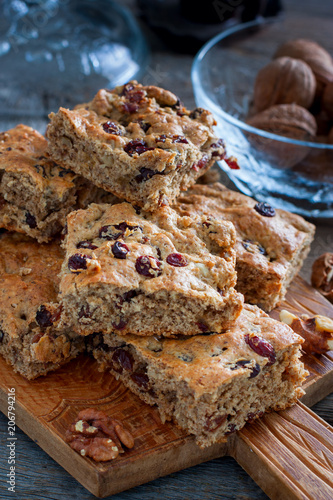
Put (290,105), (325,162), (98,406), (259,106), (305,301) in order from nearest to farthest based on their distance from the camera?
1. (98,406)
2. (305,301)
3. (325,162)
4. (290,105)
5. (259,106)

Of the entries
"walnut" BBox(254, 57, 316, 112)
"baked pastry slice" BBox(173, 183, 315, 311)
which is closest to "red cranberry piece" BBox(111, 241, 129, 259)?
"baked pastry slice" BBox(173, 183, 315, 311)

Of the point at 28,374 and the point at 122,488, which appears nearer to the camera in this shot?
the point at 122,488

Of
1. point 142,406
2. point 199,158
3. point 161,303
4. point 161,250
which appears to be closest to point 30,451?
point 142,406

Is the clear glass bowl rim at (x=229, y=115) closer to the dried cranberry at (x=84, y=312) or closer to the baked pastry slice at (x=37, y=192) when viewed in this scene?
the baked pastry slice at (x=37, y=192)

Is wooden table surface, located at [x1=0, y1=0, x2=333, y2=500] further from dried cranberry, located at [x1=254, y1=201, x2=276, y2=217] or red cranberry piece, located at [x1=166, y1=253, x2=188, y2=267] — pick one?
dried cranberry, located at [x1=254, y1=201, x2=276, y2=217]

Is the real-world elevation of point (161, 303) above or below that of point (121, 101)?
below

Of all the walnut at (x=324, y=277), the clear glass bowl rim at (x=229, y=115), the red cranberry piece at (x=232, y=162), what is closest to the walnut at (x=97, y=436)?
the walnut at (x=324, y=277)

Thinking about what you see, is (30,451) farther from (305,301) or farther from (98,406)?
(305,301)
